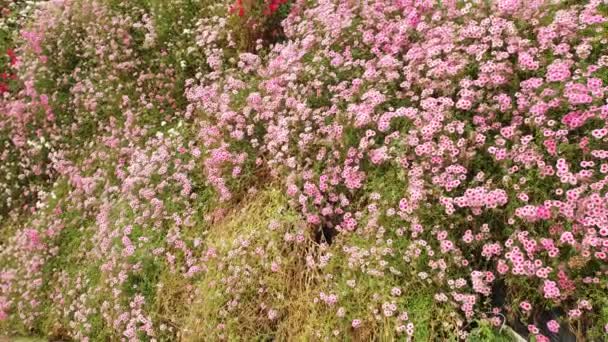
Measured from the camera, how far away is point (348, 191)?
3682 millimetres

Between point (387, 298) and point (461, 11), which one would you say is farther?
point (461, 11)

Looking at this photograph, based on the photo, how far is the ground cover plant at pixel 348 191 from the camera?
291 cm

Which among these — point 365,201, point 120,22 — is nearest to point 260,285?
point 365,201

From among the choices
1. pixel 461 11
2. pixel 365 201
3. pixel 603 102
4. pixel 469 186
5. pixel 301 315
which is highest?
pixel 461 11

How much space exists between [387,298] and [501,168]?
95 cm

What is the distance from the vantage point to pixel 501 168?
10.2 feet

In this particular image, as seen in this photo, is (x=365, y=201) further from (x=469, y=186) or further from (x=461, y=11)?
(x=461, y=11)

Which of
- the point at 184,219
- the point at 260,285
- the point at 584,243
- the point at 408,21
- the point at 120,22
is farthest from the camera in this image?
the point at 120,22

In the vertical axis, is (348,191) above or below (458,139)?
below

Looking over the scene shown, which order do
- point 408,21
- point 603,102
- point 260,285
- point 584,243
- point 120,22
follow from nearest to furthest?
point 584,243 → point 603,102 → point 260,285 → point 408,21 → point 120,22

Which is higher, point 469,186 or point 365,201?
point 469,186

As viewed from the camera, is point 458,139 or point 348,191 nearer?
point 458,139

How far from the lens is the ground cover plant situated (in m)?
2.91

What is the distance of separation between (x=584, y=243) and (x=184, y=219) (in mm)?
2829
